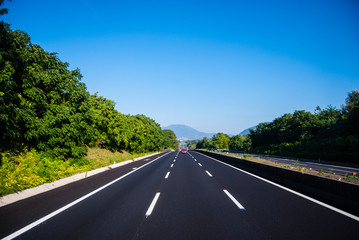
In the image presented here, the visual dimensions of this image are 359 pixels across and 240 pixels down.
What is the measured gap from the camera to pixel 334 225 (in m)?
4.28

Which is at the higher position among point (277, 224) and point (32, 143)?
point (32, 143)

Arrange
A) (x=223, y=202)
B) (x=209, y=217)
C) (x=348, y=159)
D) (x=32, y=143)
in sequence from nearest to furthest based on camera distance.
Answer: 1. (x=209, y=217)
2. (x=223, y=202)
3. (x=32, y=143)
4. (x=348, y=159)

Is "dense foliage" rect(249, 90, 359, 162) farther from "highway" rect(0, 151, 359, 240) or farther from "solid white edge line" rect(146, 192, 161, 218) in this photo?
"solid white edge line" rect(146, 192, 161, 218)

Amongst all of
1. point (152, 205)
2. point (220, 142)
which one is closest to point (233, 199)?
point (152, 205)

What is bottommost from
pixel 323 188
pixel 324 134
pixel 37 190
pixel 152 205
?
pixel 37 190

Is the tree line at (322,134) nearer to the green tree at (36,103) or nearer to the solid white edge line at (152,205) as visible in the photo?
the solid white edge line at (152,205)

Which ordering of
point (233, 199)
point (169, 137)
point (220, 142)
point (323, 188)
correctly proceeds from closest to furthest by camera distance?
point (233, 199) → point (323, 188) → point (220, 142) → point (169, 137)

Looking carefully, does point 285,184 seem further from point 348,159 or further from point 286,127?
point 286,127

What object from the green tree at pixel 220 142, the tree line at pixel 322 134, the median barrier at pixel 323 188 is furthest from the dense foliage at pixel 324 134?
the green tree at pixel 220 142

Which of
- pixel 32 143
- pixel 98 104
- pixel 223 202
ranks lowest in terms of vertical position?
pixel 223 202

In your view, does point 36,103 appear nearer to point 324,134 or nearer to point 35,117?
point 35,117

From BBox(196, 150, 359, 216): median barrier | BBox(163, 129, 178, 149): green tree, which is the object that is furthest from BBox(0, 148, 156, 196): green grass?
BBox(163, 129, 178, 149): green tree

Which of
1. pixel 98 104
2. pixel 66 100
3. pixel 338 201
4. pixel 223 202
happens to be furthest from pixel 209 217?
pixel 98 104

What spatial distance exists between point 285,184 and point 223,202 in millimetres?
4612
